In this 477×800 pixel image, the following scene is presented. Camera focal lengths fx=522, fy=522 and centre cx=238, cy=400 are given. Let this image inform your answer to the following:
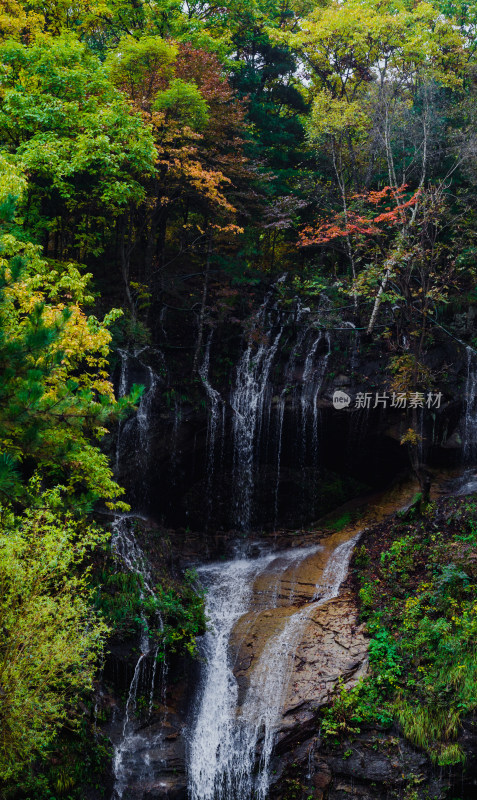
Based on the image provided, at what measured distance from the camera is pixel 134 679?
888 centimetres

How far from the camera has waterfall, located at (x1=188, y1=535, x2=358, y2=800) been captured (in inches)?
314

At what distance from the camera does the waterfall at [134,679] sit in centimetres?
788

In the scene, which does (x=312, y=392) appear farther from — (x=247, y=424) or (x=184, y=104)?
(x=184, y=104)

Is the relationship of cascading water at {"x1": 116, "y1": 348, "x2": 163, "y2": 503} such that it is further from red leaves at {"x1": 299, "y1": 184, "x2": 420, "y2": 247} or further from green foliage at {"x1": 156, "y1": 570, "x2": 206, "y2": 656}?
red leaves at {"x1": 299, "y1": 184, "x2": 420, "y2": 247}

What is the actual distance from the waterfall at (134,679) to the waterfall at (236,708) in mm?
824

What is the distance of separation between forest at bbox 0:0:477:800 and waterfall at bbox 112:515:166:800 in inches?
2.0

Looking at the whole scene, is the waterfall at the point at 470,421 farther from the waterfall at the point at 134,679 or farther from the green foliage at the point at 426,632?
the waterfall at the point at 134,679

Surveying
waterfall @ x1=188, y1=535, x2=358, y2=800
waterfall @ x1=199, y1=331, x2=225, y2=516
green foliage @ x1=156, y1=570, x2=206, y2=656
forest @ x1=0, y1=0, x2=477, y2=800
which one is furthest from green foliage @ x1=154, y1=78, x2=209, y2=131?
waterfall @ x1=188, y1=535, x2=358, y2=800

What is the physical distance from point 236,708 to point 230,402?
25.9ft

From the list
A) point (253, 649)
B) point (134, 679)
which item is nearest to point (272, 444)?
point (253, 649)

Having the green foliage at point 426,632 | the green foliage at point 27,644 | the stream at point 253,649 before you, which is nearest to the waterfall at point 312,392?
the stream at point 253,649

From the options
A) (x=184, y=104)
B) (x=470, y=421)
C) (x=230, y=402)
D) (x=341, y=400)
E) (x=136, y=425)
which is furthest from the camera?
(x=230, y=402)

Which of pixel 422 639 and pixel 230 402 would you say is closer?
pixel 422 639

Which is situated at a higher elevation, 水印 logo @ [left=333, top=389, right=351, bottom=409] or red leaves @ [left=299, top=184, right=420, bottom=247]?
red leaves @ [left=299, top=184, right=420, bottom=247]
